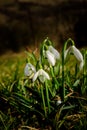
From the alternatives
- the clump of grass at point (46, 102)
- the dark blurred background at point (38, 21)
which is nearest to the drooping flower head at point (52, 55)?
the clump of grass at point (46, 102)

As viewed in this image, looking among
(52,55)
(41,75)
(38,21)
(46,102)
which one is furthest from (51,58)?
(38,21)

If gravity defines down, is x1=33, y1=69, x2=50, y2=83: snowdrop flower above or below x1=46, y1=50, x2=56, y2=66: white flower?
below

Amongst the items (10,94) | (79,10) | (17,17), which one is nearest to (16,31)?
(17,17)

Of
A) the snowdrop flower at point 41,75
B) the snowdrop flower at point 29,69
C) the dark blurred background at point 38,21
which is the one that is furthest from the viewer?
the dark blurred background at point 38,21

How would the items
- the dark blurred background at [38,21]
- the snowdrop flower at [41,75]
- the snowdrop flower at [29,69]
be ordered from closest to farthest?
the snowdrop flower at [41,75] → the snowdrop flower at [29,69] → the dark blurred background at [38,21]

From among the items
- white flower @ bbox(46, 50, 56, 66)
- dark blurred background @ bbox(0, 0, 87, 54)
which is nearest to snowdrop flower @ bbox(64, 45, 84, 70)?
white flower @ bbox(46, 50, 56, 66)

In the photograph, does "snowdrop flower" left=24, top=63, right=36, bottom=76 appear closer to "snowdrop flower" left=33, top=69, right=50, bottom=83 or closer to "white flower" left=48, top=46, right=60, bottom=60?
"snowdrop flower" left=33, top=69, right=50, bottom=83

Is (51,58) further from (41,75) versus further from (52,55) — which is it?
(41,75)

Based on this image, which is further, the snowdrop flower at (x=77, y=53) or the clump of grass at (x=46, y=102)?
the clump of grass at (x=46, y=102)

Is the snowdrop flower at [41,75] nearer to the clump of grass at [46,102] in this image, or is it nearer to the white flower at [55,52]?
the clump of grass at [46,102]
